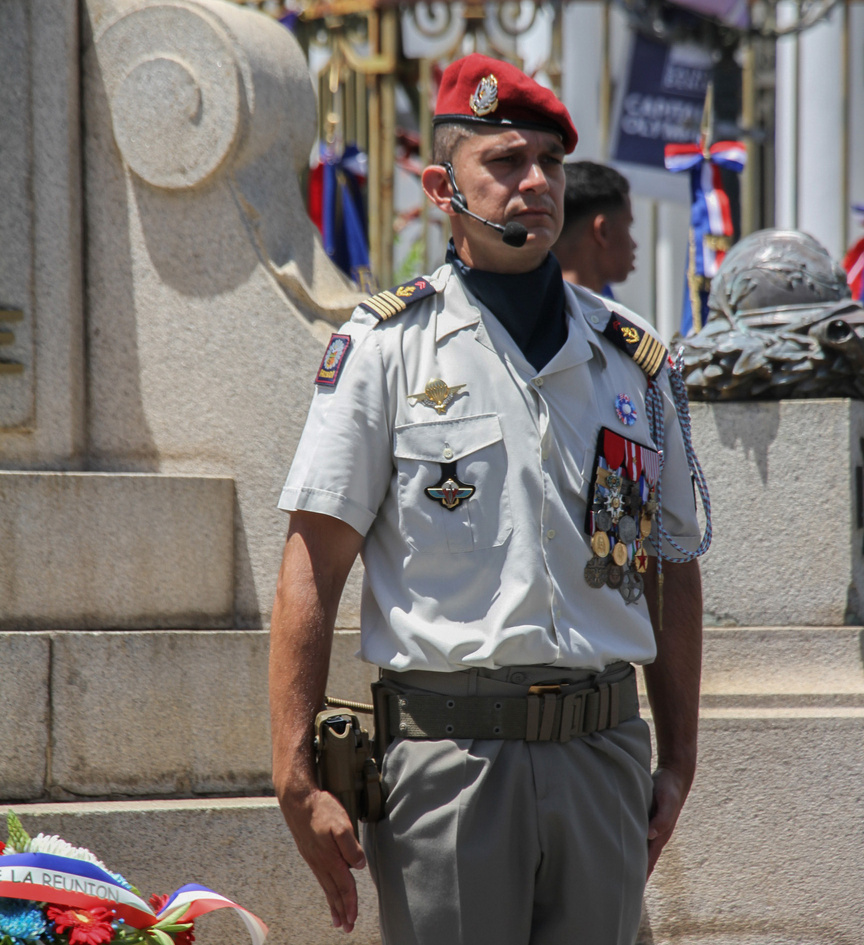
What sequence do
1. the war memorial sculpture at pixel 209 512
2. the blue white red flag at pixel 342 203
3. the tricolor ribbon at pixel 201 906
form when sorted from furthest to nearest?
the blue white red flag at pixel 342 203
the war memorial sculpture at pixel 209 512
the tricolor ribbon at pixel 201 906

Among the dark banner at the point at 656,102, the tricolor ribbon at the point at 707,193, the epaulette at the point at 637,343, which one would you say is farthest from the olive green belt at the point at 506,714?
the dark banner at the point at 656,102

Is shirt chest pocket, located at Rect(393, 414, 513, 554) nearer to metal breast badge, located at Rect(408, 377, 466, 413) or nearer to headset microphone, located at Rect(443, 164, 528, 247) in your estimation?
metal breast badge, located at Rect(408, 377, 466, 413)

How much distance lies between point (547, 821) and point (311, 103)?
2601mm

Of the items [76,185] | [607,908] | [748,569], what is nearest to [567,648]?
[607,908]

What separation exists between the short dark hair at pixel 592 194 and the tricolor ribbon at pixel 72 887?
2423 mm

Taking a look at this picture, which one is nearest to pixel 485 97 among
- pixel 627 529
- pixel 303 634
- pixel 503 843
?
pixel 627 529

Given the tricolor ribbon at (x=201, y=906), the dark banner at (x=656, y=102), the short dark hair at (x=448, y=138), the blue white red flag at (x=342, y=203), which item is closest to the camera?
the short dark hair at (x=448, y=138)

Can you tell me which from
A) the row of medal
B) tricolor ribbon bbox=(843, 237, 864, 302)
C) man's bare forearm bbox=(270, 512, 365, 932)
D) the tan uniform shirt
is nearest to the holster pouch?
man's bare forearm bbox=(270, 512, 365, 932)

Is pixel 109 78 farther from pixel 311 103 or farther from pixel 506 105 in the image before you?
pixel 506 105

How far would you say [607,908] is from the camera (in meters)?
1.98

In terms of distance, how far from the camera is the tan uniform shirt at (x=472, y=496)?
1990 mm

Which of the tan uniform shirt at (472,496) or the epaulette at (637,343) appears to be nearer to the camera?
the tan uniform shirt at (472,496)

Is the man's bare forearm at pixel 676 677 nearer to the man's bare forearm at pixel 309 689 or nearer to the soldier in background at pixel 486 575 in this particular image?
the soldier in background at pixel 486 575

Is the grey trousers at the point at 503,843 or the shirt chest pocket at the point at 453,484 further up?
the shirt chest pocket at the point at 453,484
